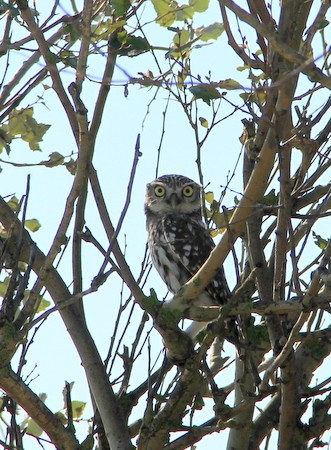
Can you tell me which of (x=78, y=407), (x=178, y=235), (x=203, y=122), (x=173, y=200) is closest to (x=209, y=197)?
(x=203, y=122)

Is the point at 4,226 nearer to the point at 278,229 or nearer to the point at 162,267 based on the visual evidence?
the point at 278,229

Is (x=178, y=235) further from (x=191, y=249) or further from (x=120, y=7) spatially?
(x=120, y=7)

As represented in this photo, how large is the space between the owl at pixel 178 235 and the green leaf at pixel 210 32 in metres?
1.44

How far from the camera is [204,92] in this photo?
14.7 feet

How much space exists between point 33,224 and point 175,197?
2.81 metres

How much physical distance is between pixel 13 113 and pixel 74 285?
60.5 inches

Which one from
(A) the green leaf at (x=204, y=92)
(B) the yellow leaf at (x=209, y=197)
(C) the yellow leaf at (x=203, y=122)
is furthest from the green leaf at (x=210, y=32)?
(A) the green leaf at (x=204, y=92)

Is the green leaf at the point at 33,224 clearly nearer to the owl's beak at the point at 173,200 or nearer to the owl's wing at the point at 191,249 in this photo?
the owl's wing at the point at 191,249

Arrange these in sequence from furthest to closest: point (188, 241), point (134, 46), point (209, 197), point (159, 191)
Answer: point (159, 191) → point (188, 241) → point (209, 197) → point (134, 46)

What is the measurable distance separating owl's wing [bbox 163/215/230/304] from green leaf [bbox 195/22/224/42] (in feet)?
5.13

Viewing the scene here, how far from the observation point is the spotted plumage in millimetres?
7082

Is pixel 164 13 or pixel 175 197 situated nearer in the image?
pixel 164 13

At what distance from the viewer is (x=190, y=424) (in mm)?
4527

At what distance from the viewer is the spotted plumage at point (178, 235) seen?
708cm
